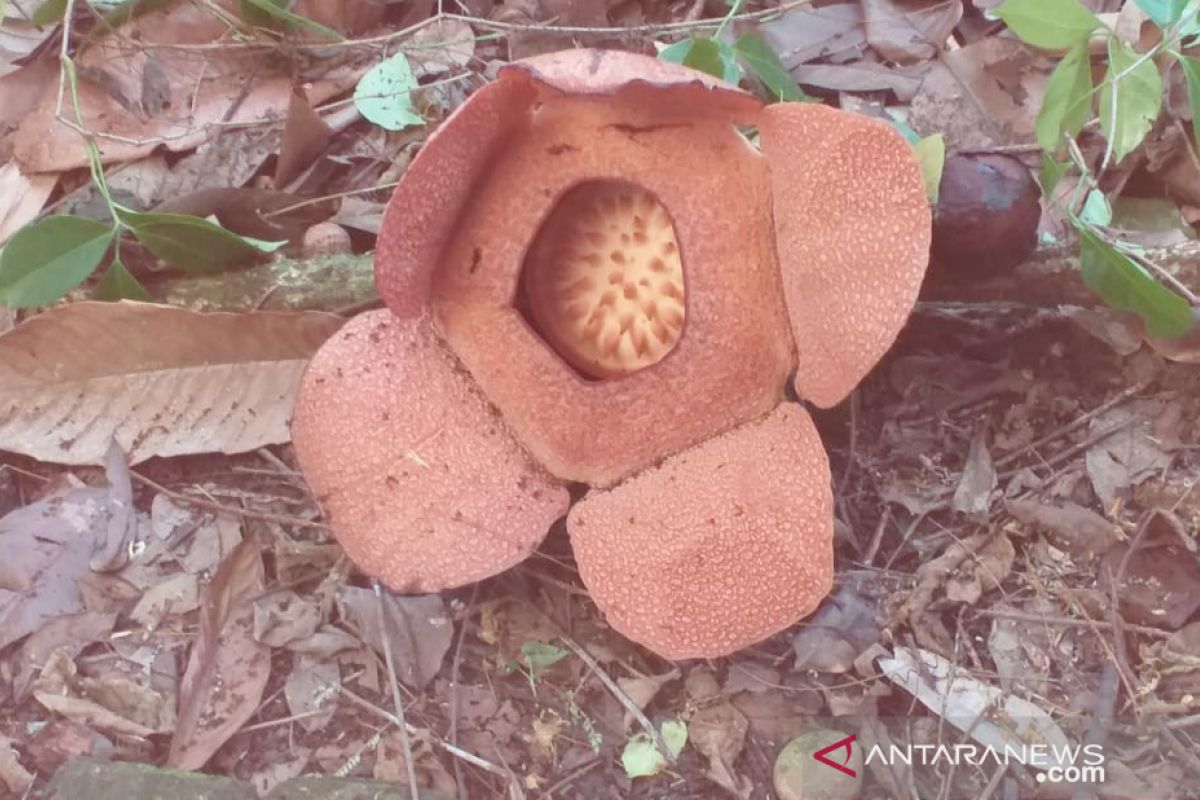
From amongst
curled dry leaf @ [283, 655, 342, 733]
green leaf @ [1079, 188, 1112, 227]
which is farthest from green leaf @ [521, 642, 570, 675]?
green leaf @ [1079, 188, 1112, 227]

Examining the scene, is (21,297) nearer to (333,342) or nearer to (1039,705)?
(333,342)

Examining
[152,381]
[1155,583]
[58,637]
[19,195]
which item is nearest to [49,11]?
[19,195]

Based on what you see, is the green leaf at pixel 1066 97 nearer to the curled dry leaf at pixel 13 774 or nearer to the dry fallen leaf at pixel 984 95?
the dry fallen leaf at pixel 984 95

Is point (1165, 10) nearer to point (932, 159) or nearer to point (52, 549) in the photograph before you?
point (932, 159)

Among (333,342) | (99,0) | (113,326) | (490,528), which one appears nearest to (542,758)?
(490,528)

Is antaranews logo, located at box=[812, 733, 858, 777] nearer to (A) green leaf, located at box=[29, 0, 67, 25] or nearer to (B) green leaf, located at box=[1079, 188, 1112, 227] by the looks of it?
(B) green leaf, located at box=[1079, 188, 1112, 227]
